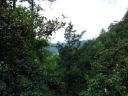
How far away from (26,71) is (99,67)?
18660mm

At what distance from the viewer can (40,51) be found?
37.9 meters

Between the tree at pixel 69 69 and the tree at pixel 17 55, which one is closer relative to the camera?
the tree at pixel 17 55

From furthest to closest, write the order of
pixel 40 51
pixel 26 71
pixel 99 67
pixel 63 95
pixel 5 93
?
pixel 63 95
pixel 40 51
pixel 99 67
pixel 26 71
pixel 5 93

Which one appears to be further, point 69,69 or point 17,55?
point 69,69

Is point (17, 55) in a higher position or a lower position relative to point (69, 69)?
Answer: lower

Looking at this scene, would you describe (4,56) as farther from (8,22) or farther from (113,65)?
(113,65)

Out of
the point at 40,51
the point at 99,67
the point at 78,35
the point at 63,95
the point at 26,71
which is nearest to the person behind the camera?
the point at 26,71

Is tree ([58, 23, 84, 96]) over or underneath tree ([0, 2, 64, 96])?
over

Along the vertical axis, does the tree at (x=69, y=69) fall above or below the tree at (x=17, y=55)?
above

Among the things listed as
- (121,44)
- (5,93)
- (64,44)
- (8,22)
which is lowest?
(5,93)

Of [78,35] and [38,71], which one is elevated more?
[78,35]

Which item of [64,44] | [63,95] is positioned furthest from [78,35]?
[63,95]

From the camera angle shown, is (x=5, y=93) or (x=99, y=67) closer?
(x=5, y=93)

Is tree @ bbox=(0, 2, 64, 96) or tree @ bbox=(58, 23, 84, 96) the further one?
tree @ bbox=(58, 23, 84, 96)
